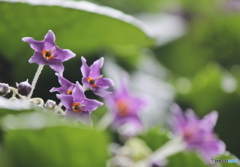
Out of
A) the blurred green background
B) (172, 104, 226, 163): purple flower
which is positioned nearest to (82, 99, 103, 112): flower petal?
the blurred green background

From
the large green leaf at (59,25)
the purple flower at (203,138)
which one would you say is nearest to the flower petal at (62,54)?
the large green leaf at (59,25)

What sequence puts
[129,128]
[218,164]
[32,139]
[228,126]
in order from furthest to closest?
[228,126], [129,128], [218,164], [32,139]

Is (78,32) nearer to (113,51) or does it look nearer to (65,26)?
(65,26)

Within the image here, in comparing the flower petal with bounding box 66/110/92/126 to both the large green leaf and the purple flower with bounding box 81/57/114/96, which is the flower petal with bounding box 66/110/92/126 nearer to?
the purple flower with bounding box 81/57/114/96

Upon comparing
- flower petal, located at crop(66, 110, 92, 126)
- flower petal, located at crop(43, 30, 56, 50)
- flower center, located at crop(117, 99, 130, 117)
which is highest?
flower center, located at crop(117, 99, 130, 117)

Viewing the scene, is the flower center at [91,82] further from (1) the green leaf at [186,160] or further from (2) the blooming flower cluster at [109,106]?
(1) the green leaf at [186,160]

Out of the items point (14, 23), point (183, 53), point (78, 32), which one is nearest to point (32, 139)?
point (14, 23)
